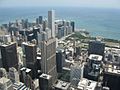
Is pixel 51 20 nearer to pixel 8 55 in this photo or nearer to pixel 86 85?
pixel 8 55

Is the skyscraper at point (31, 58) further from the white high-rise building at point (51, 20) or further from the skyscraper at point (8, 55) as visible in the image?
the white high-rise building at point (51, 20)

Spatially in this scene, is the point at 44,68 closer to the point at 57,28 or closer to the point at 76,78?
the point at 76,78

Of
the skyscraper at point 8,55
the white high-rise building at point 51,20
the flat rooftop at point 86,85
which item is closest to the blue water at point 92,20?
the white high-rise building at point 51,20

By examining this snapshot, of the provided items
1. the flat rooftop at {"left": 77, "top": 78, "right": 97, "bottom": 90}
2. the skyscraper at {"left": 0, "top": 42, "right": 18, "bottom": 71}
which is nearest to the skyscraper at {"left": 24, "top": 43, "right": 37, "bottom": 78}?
the skyscraper at {"left": 0, "top": 42, "right": 18, "bottom": 71}

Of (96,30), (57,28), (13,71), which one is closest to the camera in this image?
(13,71)

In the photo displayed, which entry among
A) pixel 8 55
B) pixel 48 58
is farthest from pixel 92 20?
pixel 8 55

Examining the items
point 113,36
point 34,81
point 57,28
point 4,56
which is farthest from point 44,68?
point 113,36
